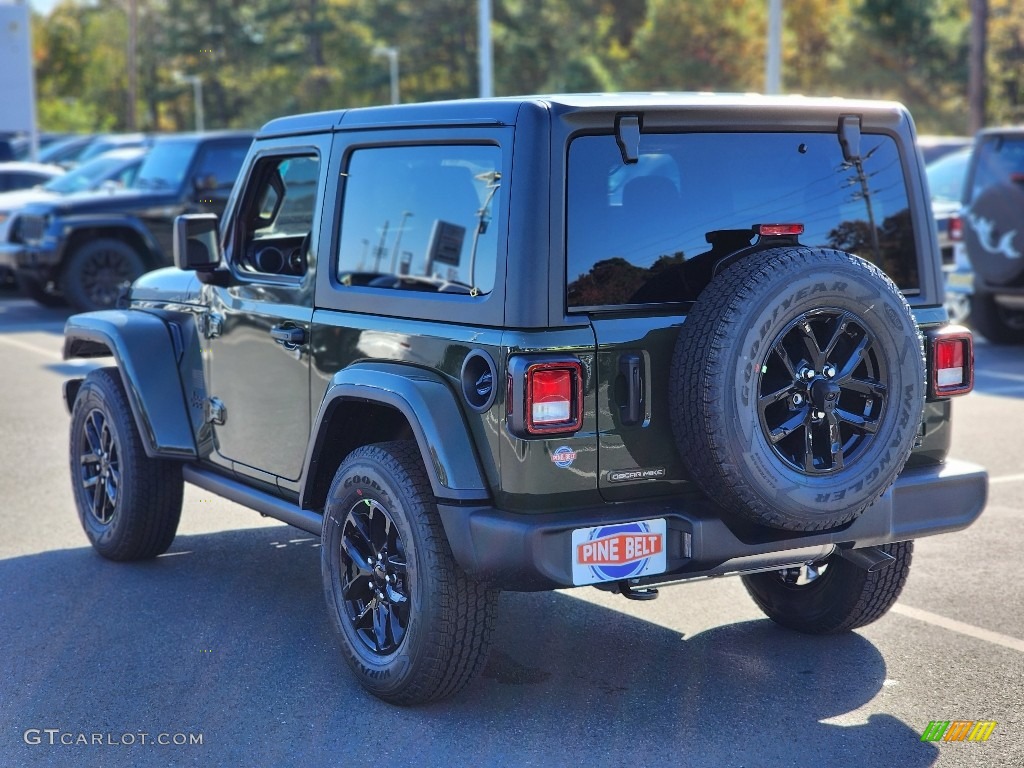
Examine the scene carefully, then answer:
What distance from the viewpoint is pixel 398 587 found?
14.1ft

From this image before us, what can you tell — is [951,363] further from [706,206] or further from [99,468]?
[99,468]

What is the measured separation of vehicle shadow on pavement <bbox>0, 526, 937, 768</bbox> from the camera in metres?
3.94

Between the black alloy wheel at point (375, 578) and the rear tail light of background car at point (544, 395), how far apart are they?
62 centimetres

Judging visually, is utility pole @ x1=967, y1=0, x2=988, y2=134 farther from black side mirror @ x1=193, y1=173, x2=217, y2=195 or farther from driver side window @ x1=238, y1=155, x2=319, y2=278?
driver side window @ x1=238, y1=155, x2=319, y2=278

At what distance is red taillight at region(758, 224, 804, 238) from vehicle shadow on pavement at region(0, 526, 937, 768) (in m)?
1.43

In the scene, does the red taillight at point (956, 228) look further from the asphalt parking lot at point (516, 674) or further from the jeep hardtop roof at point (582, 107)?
the jeep hardtop roof at point (582, 107)

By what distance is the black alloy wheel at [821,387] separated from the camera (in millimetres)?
3906

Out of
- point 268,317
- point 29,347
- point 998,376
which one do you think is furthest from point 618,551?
point 29,347

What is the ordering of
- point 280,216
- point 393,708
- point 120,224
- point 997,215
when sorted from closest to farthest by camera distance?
point 393,708 → point 280,216 → point 997,215 → point 120,224

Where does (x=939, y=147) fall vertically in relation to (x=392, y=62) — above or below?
below

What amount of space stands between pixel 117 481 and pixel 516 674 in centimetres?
221

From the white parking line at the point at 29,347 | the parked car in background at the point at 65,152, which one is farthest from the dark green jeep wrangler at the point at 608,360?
the parked car in background at the point at 65,152

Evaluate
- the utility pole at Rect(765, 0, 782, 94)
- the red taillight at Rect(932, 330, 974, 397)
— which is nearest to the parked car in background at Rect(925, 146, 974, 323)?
the utility pole at Rect(765, 0, 782, 94)

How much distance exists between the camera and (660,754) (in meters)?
3.88
